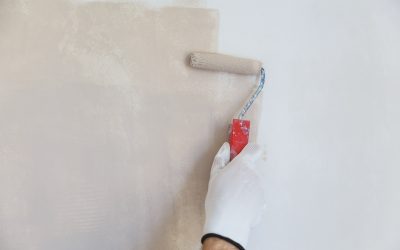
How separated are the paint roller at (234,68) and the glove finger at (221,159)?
0.01 m

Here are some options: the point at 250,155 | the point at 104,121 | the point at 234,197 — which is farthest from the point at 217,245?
the point at 104,121

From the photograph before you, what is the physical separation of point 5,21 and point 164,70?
44 centimetres

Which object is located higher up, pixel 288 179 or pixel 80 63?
pixel 80 63

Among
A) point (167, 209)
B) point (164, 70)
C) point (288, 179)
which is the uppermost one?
point (164, 70)

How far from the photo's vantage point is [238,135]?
106cm

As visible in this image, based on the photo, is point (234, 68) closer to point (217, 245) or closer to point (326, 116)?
point (326, 116)

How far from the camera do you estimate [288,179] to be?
1.14 meters

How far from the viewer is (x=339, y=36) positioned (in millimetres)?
1119

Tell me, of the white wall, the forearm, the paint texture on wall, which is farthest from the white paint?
the forearm

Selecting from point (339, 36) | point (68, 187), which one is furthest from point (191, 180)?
point (339, 36)

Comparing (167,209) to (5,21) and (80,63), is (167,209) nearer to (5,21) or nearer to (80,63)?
(80,63)

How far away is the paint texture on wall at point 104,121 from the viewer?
3.49 ft

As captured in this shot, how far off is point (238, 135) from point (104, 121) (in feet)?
1.22

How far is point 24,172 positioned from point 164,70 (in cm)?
48
